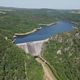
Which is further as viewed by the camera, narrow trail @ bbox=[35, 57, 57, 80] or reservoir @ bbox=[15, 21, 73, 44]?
reservoir @ bbox=[15, 21, 73, 44]

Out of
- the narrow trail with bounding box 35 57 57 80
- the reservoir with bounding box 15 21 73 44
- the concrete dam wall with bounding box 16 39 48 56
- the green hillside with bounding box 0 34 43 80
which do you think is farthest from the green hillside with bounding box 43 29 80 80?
the reservoir with bounding box 15 21 73 44

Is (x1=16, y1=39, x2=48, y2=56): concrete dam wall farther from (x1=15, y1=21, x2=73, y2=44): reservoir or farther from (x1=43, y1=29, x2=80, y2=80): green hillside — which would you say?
(x1=15, y1=21, x2=73, y2=44): reservoir

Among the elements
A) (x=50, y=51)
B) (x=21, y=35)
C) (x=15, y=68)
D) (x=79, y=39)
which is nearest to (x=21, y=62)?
(x=15, y=68)

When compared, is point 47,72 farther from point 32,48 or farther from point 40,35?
point 40,35

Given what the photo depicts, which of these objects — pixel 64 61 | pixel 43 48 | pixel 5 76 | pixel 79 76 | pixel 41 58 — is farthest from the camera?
pixel 43 48

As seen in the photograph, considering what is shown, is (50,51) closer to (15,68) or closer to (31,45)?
(31,45)

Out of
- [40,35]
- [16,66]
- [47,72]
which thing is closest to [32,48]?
[47,72]

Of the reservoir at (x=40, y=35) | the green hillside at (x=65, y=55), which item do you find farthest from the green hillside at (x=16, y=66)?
the reservoir at (x=40, y=35)

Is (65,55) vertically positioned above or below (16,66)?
above

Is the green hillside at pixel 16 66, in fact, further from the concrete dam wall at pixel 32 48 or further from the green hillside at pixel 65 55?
the concrete dam wall at pixel 32 48
